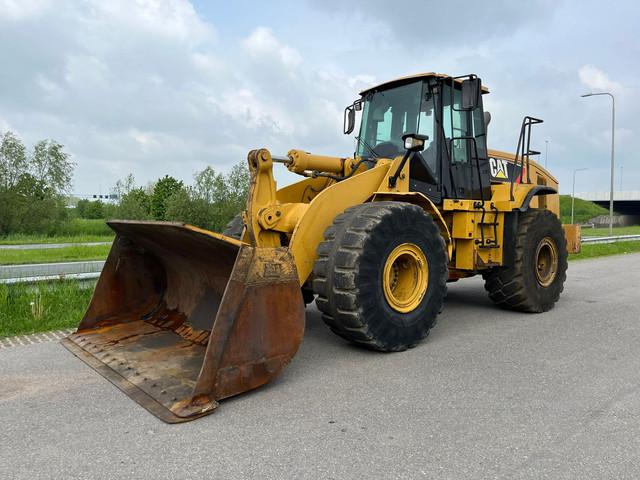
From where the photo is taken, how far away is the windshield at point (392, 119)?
5.75 meters

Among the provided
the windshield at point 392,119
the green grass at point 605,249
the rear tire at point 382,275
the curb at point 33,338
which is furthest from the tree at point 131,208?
the rear tire at point 382,275

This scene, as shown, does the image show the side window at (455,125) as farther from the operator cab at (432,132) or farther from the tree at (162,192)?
→ the tree at (162,192)

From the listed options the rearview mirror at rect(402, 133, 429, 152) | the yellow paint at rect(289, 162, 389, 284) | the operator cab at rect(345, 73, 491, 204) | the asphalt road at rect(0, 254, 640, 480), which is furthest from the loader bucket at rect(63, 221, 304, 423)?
the operator cab at rect(345, 73, 491, 204)

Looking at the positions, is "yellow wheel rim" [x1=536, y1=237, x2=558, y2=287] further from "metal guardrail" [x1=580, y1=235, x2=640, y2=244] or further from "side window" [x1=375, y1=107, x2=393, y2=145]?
"metal guardrail" [x1=580, y1=235, x2=640, y2=244]

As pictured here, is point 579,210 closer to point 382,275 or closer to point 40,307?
point 382,275

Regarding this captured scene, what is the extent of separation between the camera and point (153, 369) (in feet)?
12.6

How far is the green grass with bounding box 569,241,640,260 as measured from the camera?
1523 cm

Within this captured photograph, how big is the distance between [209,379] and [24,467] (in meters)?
1.10

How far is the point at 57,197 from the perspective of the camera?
29453 millimetres

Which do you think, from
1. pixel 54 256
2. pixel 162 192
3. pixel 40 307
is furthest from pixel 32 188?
pixel 40 307

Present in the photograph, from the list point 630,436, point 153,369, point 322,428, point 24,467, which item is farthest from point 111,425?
point 630,436

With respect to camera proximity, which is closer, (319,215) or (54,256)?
(319,215)

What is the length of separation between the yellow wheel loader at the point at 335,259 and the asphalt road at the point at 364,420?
0.23 m

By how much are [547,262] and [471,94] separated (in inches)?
119
